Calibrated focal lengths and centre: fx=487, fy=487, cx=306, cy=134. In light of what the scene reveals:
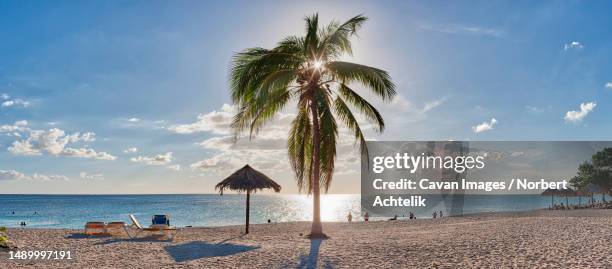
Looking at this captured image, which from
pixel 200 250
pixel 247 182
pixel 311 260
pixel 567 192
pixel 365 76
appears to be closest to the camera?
pixel 311 260

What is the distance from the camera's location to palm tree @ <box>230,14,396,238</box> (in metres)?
15.0

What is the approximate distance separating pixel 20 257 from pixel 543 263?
1084 cm

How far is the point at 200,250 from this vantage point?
11945mm

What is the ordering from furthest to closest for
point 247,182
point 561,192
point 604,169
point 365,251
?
point 604,169 → point 561,192 → point 247,182 → point 365,251

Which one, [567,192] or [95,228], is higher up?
[567,192]

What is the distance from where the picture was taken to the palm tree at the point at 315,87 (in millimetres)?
15023

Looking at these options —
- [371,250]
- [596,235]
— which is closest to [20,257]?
[371,250]

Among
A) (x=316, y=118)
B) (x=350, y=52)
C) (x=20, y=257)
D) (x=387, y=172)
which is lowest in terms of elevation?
(x=20, y=257)

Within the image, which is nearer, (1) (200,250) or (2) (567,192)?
(1) (200,250)

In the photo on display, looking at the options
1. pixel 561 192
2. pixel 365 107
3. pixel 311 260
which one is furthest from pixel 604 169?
pixel 311 260

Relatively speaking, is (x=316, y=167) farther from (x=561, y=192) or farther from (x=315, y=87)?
(x=561, y=192)

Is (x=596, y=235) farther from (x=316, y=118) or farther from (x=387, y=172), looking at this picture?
(x=387, y=172)

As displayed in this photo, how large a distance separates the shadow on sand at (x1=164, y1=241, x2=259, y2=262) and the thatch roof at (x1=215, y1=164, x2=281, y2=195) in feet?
13.8

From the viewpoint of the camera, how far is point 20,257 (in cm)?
1078
